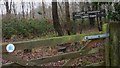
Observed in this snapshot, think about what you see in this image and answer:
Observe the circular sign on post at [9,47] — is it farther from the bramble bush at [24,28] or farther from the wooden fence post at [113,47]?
the bramble bush at [24,28]

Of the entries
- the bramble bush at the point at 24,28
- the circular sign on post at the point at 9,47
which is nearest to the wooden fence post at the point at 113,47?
the circular sign on post at the point at 9,47

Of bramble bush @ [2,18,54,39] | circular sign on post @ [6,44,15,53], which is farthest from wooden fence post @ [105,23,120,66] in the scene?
bramble bush @ [2,18,54,39]

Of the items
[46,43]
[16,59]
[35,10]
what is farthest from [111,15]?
[35,10]

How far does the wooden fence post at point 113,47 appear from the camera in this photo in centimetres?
343

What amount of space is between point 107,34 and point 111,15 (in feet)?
6.45

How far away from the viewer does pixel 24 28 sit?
11195 millimetres

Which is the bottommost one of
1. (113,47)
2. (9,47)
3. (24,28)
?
(24,28)

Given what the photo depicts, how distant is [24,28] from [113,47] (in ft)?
27.1

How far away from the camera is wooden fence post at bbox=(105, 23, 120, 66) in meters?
3.43

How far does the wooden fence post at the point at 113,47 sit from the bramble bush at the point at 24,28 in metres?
7.35

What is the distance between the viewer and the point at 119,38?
344 centimetres

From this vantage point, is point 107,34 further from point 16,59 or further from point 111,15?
point 111,15

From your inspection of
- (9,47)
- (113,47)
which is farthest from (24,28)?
(9,47)

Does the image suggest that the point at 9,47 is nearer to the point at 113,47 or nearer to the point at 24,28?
the point at 113,47
